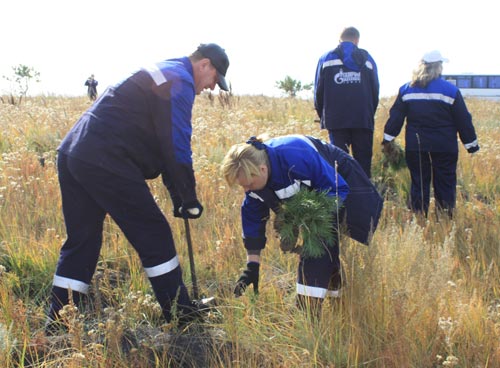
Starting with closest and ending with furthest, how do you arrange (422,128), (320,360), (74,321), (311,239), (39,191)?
(74,321), (320,360), (311,239), (39,191), (422,128)

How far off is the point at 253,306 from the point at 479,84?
1335 inches

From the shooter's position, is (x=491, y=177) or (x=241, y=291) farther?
(x=491, y=177)

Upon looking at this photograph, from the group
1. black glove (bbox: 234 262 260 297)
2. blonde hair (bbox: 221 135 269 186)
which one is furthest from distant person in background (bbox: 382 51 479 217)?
blonde hair (bbox: 221 135 269 186)

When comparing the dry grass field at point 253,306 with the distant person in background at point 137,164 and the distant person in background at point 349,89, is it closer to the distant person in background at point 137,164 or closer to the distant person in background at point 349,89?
the distant person in background at point 137,164

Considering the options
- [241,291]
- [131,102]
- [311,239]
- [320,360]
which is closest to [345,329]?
[320,360]

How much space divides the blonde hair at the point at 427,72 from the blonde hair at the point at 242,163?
2975 millimetres

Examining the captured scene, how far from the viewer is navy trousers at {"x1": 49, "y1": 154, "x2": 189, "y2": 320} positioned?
2.94m

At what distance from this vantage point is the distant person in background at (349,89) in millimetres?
5477

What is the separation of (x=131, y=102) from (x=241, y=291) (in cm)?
129

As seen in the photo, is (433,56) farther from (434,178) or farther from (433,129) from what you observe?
(434,178)

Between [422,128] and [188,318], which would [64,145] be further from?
[422,128]

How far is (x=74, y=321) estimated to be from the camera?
2.38 m

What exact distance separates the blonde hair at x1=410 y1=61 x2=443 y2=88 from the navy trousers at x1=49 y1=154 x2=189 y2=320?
132 inches

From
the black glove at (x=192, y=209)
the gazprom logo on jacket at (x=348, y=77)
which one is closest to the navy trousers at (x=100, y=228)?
the black glove at (x=192, y=209)
